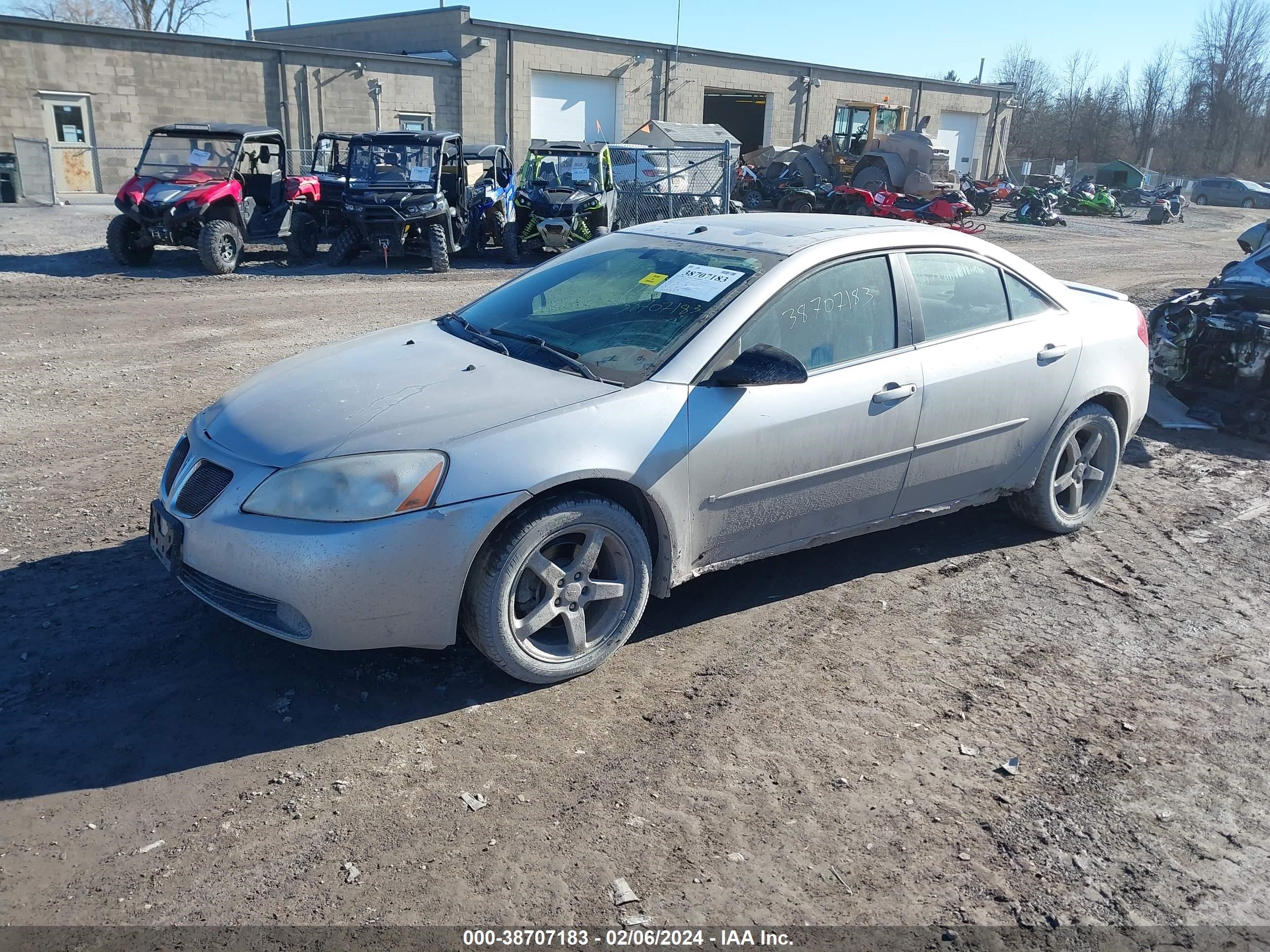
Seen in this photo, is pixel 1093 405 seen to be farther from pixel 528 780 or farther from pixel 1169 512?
pixel 528 780

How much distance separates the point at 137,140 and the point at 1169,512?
28.4m

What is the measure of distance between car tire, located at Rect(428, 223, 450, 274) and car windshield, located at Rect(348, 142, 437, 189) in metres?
0.74

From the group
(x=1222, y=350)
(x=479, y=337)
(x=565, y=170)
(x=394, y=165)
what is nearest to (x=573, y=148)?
(x=565, y=170)

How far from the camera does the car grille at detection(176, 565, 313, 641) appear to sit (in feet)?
10.8

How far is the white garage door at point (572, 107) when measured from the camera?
34.7m

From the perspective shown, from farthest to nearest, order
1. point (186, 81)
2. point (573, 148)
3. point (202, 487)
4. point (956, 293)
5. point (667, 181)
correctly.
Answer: point (186, 81)
point (667, 181)
point (573, 148)
point (956, 293)
point (202, 487)

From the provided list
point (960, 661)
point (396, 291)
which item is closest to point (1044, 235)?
point (396, 291)

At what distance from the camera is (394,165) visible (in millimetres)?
15680

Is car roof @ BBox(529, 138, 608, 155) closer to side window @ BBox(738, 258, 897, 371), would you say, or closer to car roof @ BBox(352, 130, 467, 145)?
car roof @ BBox(352, 130, 467, 145)

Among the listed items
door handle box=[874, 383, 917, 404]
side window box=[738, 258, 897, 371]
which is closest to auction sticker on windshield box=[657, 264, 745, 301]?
side window box=[738, 258, 897, 371]

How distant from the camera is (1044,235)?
2700 cm

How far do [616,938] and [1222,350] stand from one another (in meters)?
7.23

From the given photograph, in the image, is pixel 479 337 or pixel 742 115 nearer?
pixel 479 337

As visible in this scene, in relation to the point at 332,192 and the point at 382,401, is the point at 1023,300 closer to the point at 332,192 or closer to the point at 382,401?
the point at 382,401
